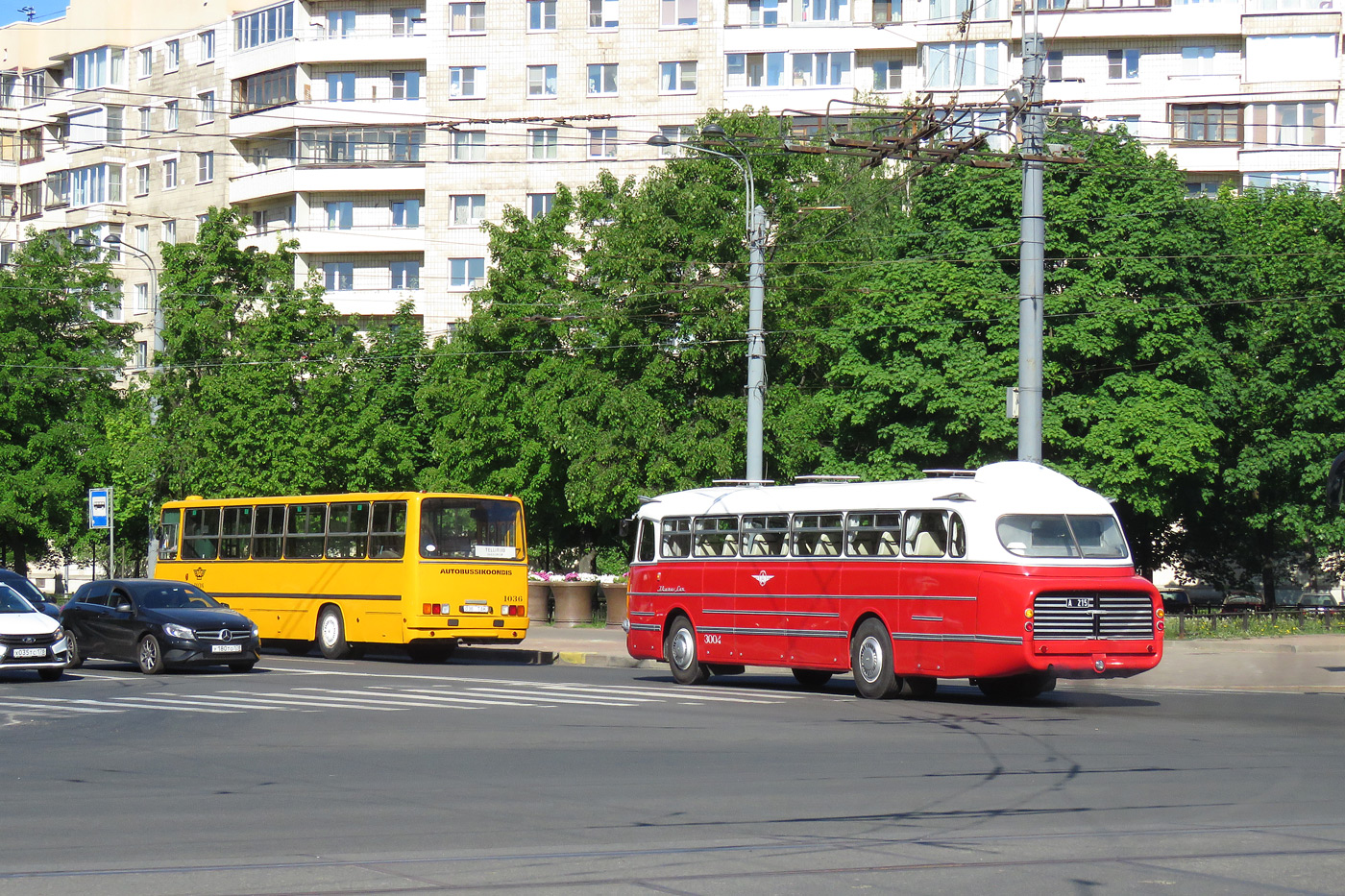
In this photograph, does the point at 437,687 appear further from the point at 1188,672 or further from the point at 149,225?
the point at 149,225

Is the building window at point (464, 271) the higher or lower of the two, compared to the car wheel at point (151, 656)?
higher

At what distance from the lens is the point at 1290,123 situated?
212ft

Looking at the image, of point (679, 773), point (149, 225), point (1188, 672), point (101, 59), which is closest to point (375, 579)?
point (1188, 672)

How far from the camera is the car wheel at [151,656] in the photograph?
26812mm

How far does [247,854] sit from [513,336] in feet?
129

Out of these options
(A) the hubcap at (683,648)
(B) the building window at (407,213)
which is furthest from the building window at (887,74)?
(A) the hubcap at (683,648)

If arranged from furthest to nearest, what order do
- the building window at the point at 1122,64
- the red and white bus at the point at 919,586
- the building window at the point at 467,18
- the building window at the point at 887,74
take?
the building window at the point at 467,18
the building window at the point at 887,74
the building window at the point at 1122,64
the red and white bus at the point at 919,586

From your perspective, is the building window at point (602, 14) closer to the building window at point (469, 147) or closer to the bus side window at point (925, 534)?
the building window at point (469, 147)

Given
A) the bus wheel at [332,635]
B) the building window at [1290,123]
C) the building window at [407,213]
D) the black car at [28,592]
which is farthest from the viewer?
Answer: the building window at [407,213]

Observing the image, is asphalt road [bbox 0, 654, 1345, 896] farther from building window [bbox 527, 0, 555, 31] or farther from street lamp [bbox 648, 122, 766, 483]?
building window [bbox 527, 0, 555, 31]

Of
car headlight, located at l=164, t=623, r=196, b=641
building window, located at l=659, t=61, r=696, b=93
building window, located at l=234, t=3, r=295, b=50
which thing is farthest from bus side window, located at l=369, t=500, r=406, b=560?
building window, located at l=234, t=3, r=295, b=50

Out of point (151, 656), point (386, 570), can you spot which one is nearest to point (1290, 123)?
point (386, 570)

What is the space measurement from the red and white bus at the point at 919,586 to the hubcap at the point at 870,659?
2 cm

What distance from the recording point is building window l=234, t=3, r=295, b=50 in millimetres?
75125
